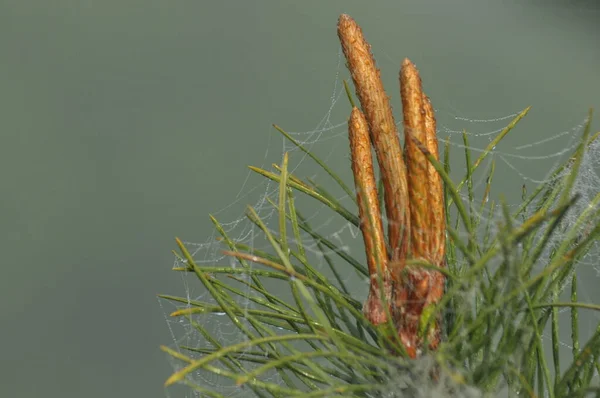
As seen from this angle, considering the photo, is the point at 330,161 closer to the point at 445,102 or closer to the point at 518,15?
the point at 445,102

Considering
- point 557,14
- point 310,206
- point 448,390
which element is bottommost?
point 448,390

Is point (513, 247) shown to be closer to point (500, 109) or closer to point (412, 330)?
point (412, 330)

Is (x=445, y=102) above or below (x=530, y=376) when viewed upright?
above

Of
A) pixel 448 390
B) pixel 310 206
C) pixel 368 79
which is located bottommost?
pixel 448 390

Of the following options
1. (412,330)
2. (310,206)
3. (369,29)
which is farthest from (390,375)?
(369,29)

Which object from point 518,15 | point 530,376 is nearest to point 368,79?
point 530,376

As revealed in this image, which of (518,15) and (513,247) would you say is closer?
(513,247)
